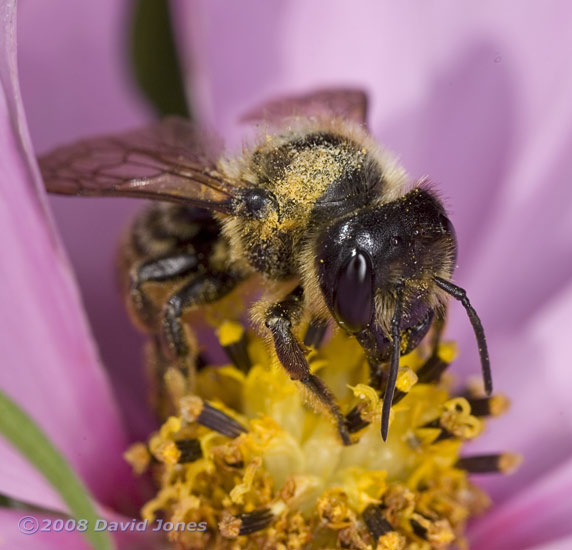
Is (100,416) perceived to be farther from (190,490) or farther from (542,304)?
(542,304)

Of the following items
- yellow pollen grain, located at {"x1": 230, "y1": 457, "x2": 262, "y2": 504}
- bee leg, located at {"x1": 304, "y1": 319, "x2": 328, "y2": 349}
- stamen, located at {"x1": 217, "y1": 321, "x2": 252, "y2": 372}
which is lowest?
yellow pollen grain, located at {"x1": 230, "y1": 457, "x2": 262, "y2": 504}

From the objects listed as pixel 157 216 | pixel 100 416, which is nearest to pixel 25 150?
pixel 157 216

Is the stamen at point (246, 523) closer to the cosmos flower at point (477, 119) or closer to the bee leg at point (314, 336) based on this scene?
the bee leg at point (314, 336)

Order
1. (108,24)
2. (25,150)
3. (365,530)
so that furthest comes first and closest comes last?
(108,24), (365,530), (25,150)

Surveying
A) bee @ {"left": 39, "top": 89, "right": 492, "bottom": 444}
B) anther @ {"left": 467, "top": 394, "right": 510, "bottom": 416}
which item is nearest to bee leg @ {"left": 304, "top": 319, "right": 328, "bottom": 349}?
bee @ {"left": 39, "top": 89, "right": 492, "bottom": 444}

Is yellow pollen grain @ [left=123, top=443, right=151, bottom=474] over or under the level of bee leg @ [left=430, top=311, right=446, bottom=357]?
under

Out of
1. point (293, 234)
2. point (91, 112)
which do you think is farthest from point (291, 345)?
point (91, 112)

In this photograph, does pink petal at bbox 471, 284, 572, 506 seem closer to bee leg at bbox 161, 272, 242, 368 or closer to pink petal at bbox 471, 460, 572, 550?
pink petal at bbox 471, 460, 572, 550
